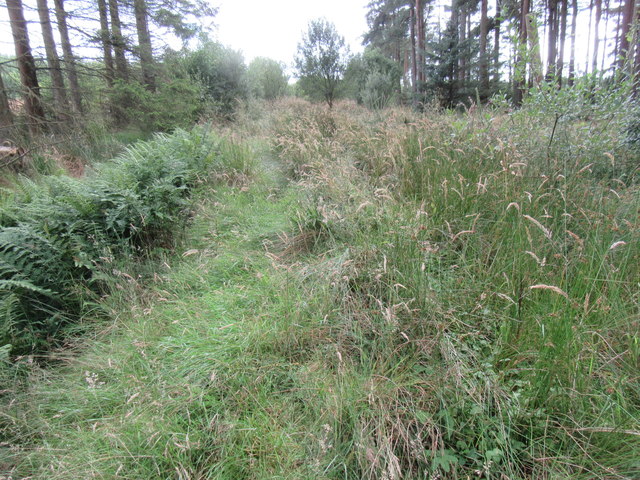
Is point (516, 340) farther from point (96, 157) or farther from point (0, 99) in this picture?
point (0, 99)

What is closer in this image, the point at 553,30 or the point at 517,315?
the point at 517,315

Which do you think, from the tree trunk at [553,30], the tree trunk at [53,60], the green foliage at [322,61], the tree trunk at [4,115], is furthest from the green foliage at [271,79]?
the tree trunk at [553,30]

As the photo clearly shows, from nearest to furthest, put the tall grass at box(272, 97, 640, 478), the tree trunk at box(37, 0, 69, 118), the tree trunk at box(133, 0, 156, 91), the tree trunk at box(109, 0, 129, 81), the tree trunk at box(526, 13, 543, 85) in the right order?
1. the tall grass at box(272, 97, 640, 478)
2. the tree trunk at box(526, 13, 543, 85)
3. the tree trunk at box(37, 0, 69, 118)
4. the tree trunk at box(109, 0, 129, 81)
5. the tree trunk at box(133, 0, 156, 91)

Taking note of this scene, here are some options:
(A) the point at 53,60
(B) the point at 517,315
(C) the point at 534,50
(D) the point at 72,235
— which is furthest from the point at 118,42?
(B) the point at 517,315

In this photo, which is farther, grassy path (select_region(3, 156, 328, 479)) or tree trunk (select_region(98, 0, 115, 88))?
tree trunk (select_region(98, 0, 115, 88))

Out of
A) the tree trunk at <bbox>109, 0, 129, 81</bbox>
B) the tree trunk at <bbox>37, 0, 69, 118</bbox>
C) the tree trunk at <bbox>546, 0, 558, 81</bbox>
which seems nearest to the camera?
the tree trunk at <bbox>37, 0, 69, 118</bbox>

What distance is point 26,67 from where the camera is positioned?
6477mm

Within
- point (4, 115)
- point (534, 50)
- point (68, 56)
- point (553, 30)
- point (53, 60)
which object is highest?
point (553, 30)

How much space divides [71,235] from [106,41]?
7.06m

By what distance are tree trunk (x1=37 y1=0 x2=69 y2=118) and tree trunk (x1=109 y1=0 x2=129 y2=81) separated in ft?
3.92

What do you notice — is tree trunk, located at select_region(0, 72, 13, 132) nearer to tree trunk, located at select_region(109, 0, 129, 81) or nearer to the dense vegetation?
tree trunk, located at select_region(109, 0, 129, 81)

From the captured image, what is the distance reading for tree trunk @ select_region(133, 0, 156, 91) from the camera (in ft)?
26.3

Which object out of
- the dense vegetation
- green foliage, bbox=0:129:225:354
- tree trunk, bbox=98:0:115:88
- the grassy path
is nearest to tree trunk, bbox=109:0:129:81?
tree trunk, bbox=98:0:115:88

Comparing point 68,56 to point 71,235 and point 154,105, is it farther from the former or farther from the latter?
point 71,235
